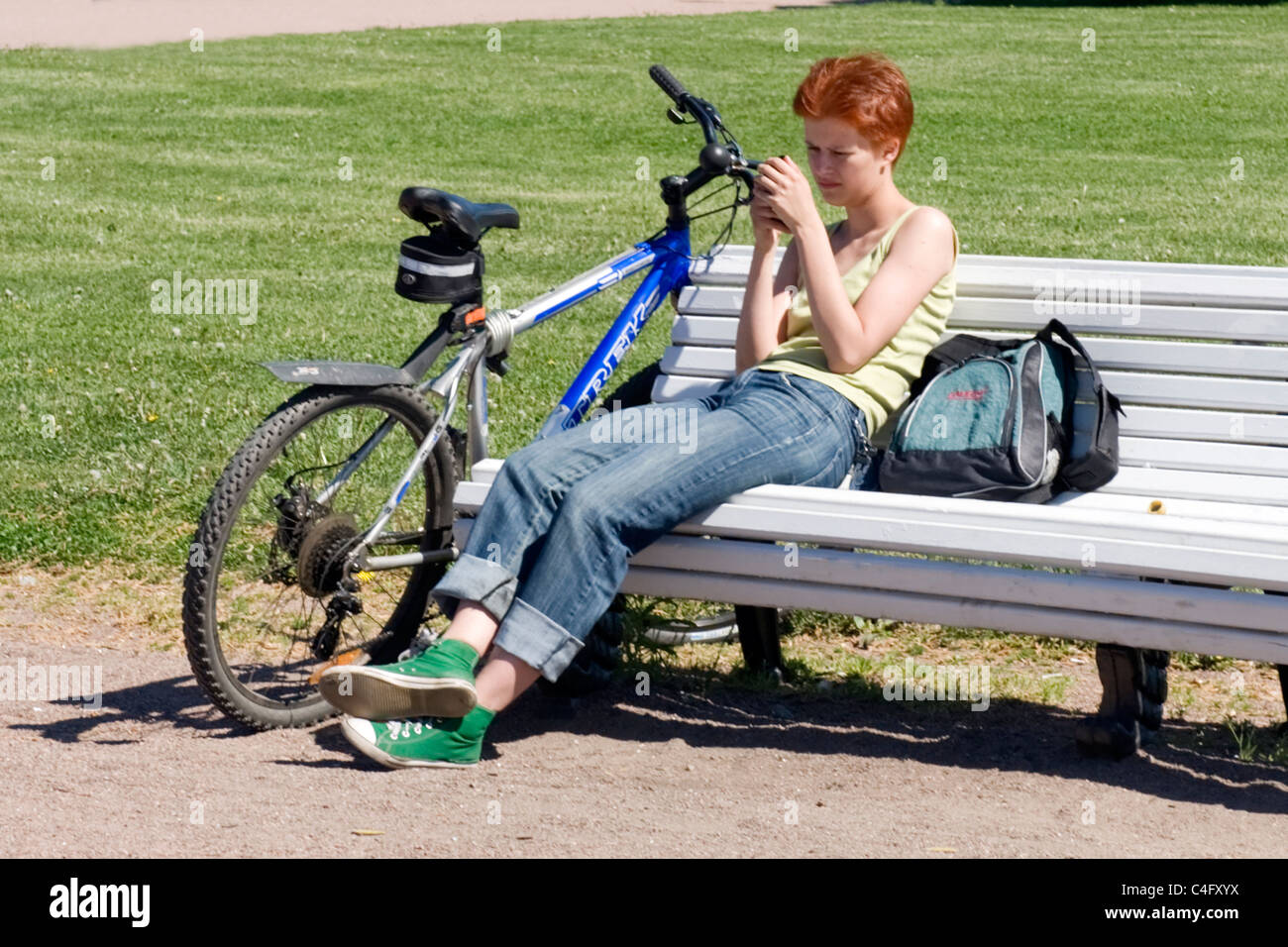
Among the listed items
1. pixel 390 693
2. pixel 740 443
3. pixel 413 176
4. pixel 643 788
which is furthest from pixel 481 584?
pixel 413 176

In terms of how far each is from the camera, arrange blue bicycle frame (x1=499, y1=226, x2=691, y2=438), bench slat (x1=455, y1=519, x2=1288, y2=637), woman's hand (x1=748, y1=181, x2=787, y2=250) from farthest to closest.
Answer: blue bicycle frame (x1=499, y1=226, x2=691, y2=438) < woman's hand (x1=748, y1=181, x2=787, y2=250) < bench slat (x1=455, y1=519, x2=1288, y2=637)

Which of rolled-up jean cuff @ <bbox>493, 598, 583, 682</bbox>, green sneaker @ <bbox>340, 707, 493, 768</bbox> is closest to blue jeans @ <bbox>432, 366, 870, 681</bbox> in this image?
rolled-up jean cuff @ <bbox>493, 598, 583, 682</bbox>

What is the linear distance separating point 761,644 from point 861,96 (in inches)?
54.3

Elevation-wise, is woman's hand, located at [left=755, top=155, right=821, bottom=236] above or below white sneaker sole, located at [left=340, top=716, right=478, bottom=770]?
above

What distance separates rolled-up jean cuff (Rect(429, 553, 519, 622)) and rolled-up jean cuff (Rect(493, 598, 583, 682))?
4 cm

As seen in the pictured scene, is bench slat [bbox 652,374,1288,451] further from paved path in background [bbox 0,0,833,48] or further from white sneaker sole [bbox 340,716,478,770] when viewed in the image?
paved path in background [bbox 0,0,833,48]

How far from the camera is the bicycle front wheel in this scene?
3947mm

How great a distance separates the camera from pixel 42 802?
3.78 m

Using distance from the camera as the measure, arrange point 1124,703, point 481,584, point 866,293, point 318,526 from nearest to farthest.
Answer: point 481,584 → point 1124,703 → point 318,526 → point 866,293

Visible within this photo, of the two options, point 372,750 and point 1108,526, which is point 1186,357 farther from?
point 372,750

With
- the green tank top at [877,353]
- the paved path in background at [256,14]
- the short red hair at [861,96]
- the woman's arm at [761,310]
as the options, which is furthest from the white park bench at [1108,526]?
the paved path in background at [256,14]

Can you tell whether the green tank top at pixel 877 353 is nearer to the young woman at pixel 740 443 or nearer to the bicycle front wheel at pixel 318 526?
the young woman at pixel 740 443

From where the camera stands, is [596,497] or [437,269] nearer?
[596,497]

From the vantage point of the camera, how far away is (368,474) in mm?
4293
